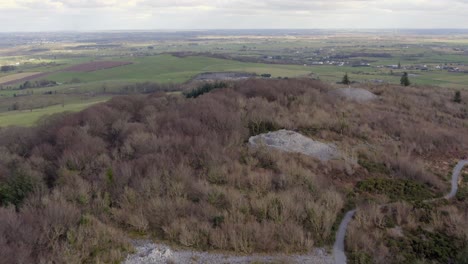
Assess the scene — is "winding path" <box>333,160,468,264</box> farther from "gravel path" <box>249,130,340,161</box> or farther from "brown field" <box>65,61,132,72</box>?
"brown field" <box>65,61,132,72</box>

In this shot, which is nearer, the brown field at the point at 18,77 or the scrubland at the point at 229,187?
the scrubland at the point at 229,187

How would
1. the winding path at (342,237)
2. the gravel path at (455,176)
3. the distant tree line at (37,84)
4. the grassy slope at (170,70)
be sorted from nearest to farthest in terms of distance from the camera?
1. the winding path at (342,237)
2. the gravel path at (455,176)
3. the distant tree line at (37,84)
4. the grassy slope at (170,70)

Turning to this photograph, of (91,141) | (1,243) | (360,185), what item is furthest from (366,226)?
(91,141)

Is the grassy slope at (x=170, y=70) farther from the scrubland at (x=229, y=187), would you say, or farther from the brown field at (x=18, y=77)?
the scrubland at (x=229, y=187)

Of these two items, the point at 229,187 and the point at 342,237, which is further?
the point at 229,187

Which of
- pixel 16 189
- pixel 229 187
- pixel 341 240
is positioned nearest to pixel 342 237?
pixel 341 240

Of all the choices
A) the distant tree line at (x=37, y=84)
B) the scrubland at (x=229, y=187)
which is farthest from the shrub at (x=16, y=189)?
the distant tree line at (x=37, y=84)

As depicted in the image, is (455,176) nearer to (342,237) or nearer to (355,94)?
(342,237)
